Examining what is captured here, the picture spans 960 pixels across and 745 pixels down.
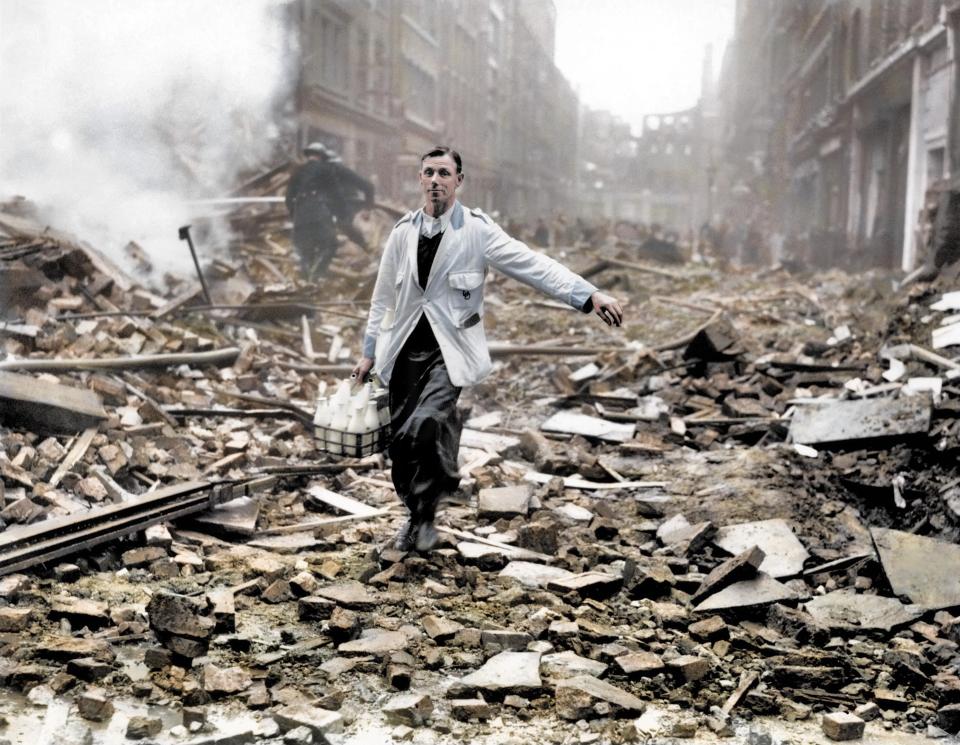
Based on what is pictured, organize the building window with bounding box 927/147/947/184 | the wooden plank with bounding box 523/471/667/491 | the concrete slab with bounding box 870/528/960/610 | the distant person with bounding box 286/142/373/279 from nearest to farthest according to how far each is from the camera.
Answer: the concrete slab with bounding box 870/528/960/610, the wooden plank with bounding box 523/471/667/491, the distant person with bounding box 286/142/373/279, the building window with bounding box 927/147/947/184

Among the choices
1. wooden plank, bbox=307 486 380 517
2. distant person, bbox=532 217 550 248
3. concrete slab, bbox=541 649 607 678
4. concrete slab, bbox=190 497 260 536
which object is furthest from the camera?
distant person, bbox=532 217 550 248

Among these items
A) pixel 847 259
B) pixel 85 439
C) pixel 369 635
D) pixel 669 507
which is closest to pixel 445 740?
pixel 369 635

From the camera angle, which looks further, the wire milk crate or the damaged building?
the wire milk crate

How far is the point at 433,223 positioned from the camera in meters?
5.09

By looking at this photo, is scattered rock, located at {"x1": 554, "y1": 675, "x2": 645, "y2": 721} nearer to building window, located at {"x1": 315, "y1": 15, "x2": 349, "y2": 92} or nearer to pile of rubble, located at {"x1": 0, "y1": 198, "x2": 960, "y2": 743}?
pile of rubble, located at {"x1": 0, "y1": 198, "x2": 960, "y2": 743}

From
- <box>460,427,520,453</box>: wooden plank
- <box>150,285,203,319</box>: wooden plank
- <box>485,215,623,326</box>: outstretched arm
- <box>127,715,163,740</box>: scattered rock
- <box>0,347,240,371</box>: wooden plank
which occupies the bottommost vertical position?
<box>127,715,163,740</box>: scattered rock

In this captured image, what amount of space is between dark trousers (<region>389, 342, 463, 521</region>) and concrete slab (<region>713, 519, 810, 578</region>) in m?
1.57

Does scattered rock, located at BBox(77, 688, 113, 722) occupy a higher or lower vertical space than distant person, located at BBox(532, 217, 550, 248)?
lower

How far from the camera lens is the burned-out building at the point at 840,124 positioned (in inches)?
655

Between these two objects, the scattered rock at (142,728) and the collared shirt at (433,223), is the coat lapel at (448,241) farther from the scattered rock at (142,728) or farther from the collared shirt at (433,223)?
the scattered rock at (142,728)

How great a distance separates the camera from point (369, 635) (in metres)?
4.13

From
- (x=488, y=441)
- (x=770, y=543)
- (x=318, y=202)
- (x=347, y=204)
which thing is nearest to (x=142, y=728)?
(x=770, y=543)

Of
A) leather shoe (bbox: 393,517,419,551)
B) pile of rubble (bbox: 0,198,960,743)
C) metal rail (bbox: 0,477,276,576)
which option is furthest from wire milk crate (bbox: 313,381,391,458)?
metal rail (bbox: 0,477,276,576)

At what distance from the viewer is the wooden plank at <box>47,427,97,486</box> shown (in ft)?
19.8
